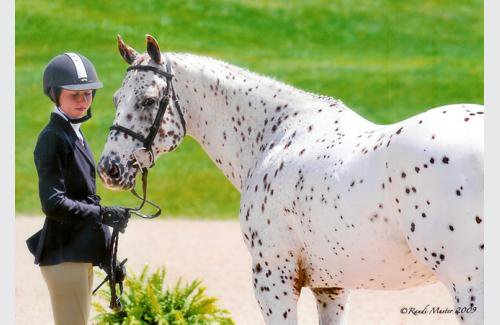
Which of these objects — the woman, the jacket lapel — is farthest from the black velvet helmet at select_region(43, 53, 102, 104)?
the jacket lapel

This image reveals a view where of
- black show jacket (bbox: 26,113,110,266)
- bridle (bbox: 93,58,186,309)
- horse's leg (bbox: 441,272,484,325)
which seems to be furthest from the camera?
bridle (bbox: 93,58,186,309)

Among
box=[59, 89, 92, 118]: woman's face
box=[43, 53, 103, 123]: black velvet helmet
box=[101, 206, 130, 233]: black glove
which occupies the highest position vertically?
box=[43, 53, 103, 123]: black velvet helmet

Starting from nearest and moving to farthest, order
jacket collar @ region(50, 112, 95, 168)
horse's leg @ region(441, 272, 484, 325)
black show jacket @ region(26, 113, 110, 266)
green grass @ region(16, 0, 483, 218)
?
1. horse's leg @ region(441, 272, 484, 325)
2. black show jacket @ region(26, 113, 110, 266)
3. jacket collar @ region(50, 112, 95, 168)
4. green grass @ region(16, 0, 483, 218)

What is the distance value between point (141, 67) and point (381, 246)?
1.45 metres

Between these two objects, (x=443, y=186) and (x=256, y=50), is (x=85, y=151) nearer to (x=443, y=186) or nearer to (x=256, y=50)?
(x=443, y=186)

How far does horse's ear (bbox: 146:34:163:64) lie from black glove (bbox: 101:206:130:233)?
72cm

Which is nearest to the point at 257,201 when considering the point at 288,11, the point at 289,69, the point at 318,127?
the point at 318,127

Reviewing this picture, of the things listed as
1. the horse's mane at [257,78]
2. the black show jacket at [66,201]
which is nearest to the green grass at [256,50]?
the horse's mane at [257,78]

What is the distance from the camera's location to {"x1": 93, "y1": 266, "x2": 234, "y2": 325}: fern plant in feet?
14.7

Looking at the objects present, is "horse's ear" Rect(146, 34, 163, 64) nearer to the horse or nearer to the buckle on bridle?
the horse

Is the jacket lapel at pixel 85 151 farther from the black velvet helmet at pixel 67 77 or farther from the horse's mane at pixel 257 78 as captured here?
the horse's mane at pixel 257 78

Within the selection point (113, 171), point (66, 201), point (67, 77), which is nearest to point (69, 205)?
point (66, 201)

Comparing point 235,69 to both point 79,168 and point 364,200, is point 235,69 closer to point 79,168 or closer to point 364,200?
point 79,168

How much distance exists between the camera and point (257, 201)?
400 cm
